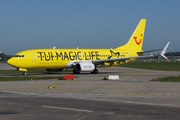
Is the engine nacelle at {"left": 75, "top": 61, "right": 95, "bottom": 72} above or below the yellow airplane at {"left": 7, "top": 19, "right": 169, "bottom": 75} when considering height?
below

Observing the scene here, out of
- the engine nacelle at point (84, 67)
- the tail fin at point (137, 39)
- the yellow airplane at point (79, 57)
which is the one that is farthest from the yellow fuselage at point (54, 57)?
the tail fin at point (137, 39)

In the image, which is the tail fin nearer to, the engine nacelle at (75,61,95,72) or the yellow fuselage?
the yellow fuselage

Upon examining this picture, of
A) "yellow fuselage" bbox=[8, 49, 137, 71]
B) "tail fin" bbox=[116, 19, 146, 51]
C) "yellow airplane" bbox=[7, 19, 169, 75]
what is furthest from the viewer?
"tail fin" bbox=[116, 19, 146, 51]

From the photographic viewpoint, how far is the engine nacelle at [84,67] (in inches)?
2059

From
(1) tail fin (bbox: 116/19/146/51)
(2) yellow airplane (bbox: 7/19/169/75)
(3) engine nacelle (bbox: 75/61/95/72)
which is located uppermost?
(1) tail fin (bbox: 116/19/146/51)

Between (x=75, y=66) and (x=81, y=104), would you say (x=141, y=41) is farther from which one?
(x=81, y=104)

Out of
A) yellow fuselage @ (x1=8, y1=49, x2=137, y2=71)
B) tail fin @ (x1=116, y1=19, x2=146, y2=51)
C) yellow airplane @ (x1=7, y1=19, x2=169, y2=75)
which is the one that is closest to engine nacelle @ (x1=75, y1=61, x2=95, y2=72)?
yellow airplane @ (x1=7, y1=19, x2=169, y2=75)

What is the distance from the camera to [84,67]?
2062 inches

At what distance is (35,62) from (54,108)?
34.8 m

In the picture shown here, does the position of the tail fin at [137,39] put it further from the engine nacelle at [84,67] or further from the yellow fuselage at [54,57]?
the engine nacelle at [84,67]

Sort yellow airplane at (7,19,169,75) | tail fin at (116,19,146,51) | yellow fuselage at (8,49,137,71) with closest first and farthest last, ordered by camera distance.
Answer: yellow fuselage at (8,49,137,71) < yellow airplane at (7,19,169,75) < tail fin at (116,19,146,51)

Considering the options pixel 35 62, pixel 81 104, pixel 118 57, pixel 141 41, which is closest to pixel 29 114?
pixel 81 104

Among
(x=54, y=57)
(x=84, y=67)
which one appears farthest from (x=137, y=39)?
(x=54, y=57)

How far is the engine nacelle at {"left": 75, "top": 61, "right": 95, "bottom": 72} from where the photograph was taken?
52.3 metres
